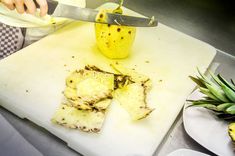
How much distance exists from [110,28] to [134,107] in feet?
1.04

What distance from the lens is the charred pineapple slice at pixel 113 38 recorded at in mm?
1217

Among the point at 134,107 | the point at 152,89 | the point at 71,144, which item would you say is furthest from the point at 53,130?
the point at 152,89

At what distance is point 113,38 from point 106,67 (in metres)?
0.11

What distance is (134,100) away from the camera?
1073 mm

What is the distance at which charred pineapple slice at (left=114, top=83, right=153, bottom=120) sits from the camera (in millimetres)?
1039

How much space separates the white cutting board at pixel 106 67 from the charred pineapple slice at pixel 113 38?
0.04 m

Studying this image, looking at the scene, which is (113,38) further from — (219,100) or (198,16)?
(198,16)

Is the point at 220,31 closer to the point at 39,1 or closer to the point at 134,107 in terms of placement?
the point at 134,107

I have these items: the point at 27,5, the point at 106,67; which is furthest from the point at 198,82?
the point at 27,5

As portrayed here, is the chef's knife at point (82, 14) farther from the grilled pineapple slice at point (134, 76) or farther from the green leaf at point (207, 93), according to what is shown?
the green leaf at point (207, 93)

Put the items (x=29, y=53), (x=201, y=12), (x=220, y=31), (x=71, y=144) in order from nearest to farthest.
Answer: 1. (x=71, y=144)
2. (x=29, y=53)
3. (x=220, y=31)
4. (x=201, y=12)

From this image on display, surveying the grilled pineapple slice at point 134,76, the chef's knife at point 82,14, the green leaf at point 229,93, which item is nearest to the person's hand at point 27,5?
the chef's knife at point 82,14

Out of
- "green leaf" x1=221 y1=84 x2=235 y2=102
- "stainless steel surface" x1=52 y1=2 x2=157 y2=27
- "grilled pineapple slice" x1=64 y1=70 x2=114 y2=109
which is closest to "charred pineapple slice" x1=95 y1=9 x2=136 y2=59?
"stainless steel surface" x1=52 y1=2 x2=157 y2=27

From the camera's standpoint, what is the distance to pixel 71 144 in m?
1.00
